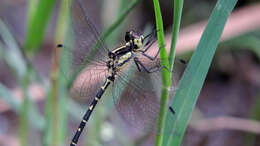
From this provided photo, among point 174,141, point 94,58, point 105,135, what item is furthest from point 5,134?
point 174,141

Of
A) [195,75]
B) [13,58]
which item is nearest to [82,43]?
[13,58]

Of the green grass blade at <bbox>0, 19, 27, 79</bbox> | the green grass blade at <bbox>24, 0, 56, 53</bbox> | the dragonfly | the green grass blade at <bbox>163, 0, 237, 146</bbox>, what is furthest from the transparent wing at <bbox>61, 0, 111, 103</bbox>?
the green grass blade at <bbox>163, 0, 237, 146</bbox>

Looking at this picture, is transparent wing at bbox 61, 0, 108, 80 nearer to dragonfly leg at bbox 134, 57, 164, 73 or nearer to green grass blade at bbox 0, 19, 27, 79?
dragonfly leg at bbox 134, 57, 164, 73

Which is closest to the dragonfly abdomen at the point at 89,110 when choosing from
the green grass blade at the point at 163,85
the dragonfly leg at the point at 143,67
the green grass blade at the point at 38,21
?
the dragonfly leg at the point at 143,67

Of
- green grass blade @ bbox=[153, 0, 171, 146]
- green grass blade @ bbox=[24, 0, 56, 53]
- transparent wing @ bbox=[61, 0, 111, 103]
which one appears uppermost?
green grass blade @ bbox=[24, 0, 56, 53]

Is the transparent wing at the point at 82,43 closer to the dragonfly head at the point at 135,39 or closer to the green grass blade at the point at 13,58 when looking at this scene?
the dragonfly head at the point at 135,39

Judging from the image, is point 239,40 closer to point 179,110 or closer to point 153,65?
point 153,65
